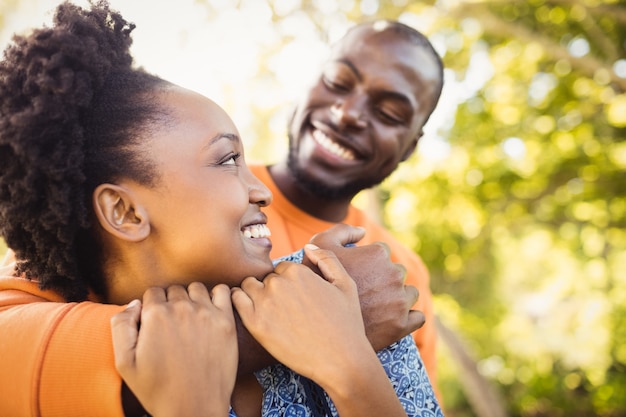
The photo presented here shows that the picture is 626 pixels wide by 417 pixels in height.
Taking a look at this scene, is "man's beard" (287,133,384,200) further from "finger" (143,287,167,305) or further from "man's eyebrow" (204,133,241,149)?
"finger" (143,287,167,305)

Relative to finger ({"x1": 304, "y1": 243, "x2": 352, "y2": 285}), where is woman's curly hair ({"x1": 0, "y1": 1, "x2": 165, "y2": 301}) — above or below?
above

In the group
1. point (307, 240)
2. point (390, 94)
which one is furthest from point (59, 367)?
point (390, 94)

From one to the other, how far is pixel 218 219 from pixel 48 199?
0.45 m

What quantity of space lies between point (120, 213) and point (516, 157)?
7159mm

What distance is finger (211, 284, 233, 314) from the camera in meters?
1.43

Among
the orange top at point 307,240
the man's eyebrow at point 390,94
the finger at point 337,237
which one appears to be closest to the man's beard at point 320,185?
the orange top at point 307,240

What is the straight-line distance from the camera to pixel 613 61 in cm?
697

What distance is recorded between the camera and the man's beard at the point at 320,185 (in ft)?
10.4

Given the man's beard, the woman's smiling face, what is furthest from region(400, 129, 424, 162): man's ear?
the woman's smiling face

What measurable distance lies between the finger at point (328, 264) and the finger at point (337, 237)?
125 millimetres

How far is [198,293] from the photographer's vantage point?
4.78 ft

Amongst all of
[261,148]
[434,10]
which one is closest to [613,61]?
[434,10]

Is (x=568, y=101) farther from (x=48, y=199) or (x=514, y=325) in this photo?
(x=48, y=199)

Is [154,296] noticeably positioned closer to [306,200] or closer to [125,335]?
[125,335]
